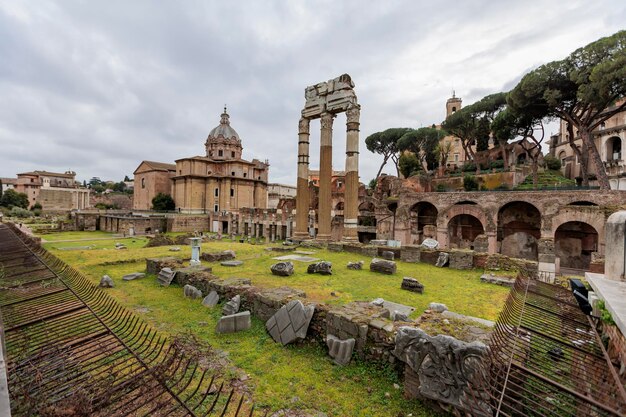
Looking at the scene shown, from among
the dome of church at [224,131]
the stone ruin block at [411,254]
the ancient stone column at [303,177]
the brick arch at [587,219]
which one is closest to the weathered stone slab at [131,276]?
the stone ruin block at [411,254]

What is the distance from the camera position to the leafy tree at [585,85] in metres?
19.5

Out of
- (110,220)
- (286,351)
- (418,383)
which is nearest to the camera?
(418,383)

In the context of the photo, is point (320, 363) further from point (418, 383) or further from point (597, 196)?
point (597, 196)

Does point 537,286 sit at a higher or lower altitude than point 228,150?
lower

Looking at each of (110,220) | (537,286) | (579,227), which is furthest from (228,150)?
(537,286)

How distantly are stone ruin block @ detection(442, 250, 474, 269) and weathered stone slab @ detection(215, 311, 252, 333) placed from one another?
26.8 ft

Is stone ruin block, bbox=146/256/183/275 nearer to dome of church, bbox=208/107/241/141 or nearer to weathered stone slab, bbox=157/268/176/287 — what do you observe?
weathered stone slab, bbox=157/268/176/287

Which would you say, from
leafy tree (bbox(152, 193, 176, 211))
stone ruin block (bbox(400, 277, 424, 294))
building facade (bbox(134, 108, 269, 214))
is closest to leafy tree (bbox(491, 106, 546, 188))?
stone ruin block (bbox(400, 277, 424, 294))

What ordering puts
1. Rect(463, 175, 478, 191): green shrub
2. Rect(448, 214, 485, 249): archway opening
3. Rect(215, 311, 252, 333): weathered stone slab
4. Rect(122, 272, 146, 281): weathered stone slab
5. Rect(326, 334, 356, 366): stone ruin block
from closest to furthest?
Rect(326, 334, 356, 366): stone ruin block, Rect(215, 311, 252, 333): weathered stone slab, Rect(122, 272, 146, 281): weathered stone slab, Rect(448, 214, 485, 249): archway opening, Rect(463, 175, 478, 191): green shrub

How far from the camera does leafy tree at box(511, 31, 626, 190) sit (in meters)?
19.5

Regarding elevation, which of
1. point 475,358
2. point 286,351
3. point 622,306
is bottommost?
point 286,351

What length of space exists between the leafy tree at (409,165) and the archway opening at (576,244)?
2321cm

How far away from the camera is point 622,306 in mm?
3217

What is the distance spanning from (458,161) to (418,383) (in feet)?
197
